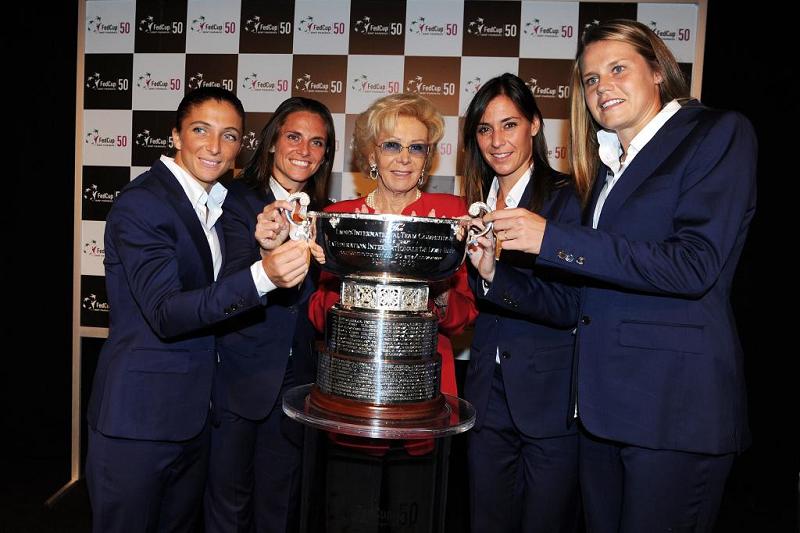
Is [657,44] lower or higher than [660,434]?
higher

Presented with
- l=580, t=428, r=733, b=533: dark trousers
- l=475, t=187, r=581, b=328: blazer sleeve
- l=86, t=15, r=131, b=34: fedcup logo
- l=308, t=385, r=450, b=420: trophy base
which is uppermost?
l=86, t=15, r=131, b=34: fedcup logo

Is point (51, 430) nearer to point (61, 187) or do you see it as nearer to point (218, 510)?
point (61, 187)

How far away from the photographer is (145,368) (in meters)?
1.90

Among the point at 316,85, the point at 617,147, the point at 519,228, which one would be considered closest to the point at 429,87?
the point at 316,85

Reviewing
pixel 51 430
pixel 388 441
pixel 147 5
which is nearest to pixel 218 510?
pixel 388 441

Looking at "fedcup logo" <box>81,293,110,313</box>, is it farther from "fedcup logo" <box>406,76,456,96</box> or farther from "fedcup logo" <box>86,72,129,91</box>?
"fedcup logo" <box>406,76,456,96</box>

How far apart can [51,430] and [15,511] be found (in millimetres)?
798

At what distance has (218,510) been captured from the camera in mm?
2221

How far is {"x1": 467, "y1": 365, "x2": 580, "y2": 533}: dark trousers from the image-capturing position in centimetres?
198

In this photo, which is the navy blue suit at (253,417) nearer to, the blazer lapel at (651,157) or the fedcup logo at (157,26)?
the blazer lapel at (651,157)

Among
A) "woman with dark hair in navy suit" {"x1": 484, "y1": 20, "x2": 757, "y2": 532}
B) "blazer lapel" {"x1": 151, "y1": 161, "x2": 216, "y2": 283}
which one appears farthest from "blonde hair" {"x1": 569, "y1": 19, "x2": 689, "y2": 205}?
"blazer lapel" {"x1": 151, "y1": 161, "x2": 216, "y2": 283}

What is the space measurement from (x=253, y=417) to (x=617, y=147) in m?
1.40

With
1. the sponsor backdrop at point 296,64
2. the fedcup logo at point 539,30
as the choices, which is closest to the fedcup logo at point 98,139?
the sponsor backdrop at point 296,64

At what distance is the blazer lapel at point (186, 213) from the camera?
194cm
